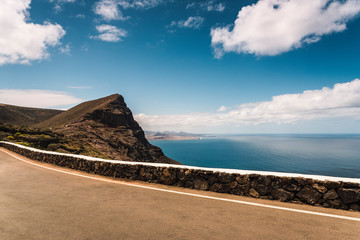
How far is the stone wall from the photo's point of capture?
15.8 feet

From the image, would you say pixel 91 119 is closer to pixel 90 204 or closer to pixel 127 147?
pixel 127 147

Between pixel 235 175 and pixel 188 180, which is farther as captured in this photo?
pixel 188 180

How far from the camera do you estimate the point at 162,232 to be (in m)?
3.64

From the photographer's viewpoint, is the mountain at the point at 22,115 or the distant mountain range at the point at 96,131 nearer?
the distant mountain range at the point at 96,131

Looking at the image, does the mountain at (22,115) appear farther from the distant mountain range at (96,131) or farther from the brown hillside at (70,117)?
the brown hillside at (70,117)

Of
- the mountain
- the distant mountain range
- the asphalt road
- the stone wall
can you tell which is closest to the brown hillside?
the distant mountain range

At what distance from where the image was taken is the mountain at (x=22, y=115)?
100875 mm

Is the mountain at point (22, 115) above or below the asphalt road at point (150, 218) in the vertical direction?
above

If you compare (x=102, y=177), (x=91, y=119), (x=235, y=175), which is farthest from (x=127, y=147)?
(x=235, y=175)

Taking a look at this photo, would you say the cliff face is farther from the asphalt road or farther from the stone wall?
the asphalt road

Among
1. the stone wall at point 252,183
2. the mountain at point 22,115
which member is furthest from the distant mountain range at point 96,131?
the stone wall at point 252,183

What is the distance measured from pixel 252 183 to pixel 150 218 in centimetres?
315

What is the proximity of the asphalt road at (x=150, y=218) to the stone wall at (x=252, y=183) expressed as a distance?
283mm

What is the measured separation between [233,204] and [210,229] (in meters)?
1.66
